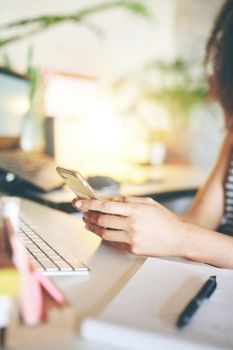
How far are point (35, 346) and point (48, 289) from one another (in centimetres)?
7

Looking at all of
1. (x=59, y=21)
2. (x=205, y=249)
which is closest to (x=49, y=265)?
(x=205, y=249)

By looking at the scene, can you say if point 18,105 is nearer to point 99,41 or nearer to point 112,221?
point 99,41

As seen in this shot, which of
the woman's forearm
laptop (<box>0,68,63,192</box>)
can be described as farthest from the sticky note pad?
laptop (<box>0,68,63,192</box>)

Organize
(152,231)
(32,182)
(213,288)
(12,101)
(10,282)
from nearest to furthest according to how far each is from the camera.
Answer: (10,282) → (213,288) → (152,231) → (32,182) → (12,101)

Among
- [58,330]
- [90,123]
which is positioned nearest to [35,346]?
[58,330]

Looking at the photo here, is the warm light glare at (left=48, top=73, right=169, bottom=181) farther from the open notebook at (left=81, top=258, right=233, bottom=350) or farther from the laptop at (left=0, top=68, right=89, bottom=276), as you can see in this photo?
the open notebook at (left=81, top=258, right=233, bottom=350)

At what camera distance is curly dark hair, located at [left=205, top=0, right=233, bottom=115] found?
116cm

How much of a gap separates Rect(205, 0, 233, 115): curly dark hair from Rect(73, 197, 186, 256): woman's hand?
2.08ft

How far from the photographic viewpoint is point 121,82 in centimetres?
184

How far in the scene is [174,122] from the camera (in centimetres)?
191

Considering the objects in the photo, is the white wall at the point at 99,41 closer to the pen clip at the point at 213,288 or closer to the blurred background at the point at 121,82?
the blurred background at the point at 121,82

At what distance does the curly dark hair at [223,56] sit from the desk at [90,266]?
1.98ft

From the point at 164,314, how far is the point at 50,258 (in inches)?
8.0

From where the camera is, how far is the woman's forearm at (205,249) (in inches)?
26.0
